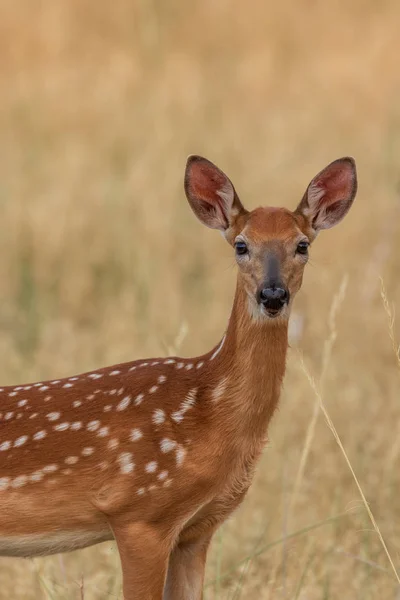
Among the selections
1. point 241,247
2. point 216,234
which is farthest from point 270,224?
point 216,234

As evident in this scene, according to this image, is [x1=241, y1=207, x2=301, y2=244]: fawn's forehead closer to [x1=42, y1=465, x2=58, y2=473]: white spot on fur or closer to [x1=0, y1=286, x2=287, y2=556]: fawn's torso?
[x1=0, y1=286, x2=287, y2=556]: fawn's torso

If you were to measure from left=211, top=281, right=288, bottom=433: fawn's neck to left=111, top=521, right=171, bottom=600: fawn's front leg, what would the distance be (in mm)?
429

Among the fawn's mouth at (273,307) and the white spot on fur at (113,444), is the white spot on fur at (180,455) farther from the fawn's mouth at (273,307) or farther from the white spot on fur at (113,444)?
the fawn's mouth at (273,307)

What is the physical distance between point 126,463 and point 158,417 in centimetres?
17

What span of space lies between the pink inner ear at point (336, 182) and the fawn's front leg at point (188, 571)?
3.70ft

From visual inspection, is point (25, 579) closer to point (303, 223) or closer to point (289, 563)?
point (289, 563)

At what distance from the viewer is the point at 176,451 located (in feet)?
13.1

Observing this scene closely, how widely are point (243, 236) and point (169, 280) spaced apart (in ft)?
13.1

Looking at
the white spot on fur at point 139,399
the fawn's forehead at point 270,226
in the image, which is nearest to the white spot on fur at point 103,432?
the white spot on fur at point 139,399

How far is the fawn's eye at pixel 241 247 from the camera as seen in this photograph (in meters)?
4.14

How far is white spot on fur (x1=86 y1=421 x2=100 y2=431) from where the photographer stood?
4.11 m

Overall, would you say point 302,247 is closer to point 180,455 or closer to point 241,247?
point 241,247

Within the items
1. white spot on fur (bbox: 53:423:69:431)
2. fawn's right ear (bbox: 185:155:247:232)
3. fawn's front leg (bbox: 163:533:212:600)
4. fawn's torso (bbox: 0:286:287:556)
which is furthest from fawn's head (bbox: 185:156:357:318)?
fawn's front leg (bbox: 163:533:212:600)

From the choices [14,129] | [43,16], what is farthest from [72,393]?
[43,16]
